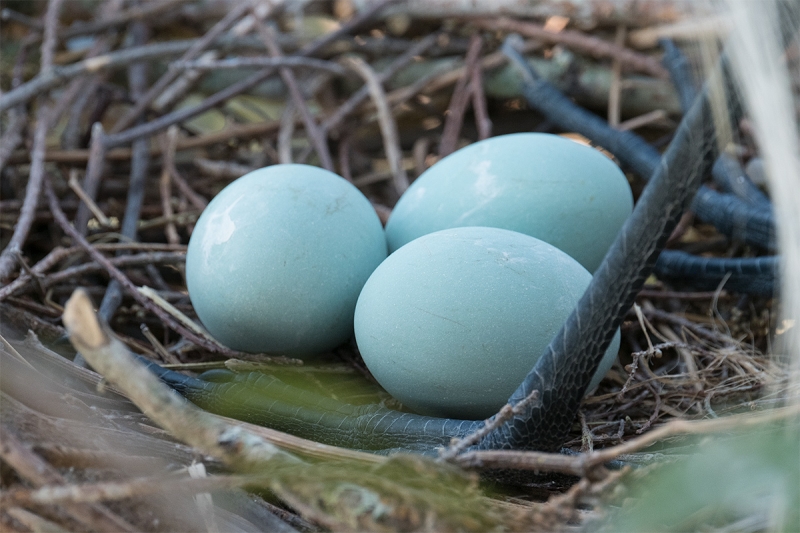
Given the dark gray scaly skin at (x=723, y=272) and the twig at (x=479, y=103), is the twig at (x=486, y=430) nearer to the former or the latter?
the dark gray scaly skin at (x=723, y=272)

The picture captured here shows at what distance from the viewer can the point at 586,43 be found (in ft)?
4.53

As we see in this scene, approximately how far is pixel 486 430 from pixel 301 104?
931mm

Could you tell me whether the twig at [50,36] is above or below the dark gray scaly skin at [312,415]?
above

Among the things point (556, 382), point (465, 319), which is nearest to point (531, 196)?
point (465, 319)

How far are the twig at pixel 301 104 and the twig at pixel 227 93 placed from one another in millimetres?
47

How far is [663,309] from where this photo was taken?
1.04 metres

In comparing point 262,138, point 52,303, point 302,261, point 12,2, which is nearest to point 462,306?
point 302,261

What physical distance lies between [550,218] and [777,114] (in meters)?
0.46

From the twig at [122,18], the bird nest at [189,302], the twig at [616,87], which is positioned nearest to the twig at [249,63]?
the bird nest at [189,302]

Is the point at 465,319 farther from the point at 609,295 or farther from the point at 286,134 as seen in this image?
the point at 286,134

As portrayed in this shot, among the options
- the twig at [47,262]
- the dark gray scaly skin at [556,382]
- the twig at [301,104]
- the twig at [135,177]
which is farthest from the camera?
the twig at [301,104]

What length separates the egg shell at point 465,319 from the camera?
69cm

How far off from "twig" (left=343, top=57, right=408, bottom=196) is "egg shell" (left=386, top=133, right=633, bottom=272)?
0.28 m

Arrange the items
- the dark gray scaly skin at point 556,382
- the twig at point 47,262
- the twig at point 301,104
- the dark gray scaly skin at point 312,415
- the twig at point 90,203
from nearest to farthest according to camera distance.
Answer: the dark gray scaly skin at point 556,382 < the dark gray scaly skin at point 312,415 < the twig at point 47,262 < the twig at point 90,203 < the twig at point 301,104
